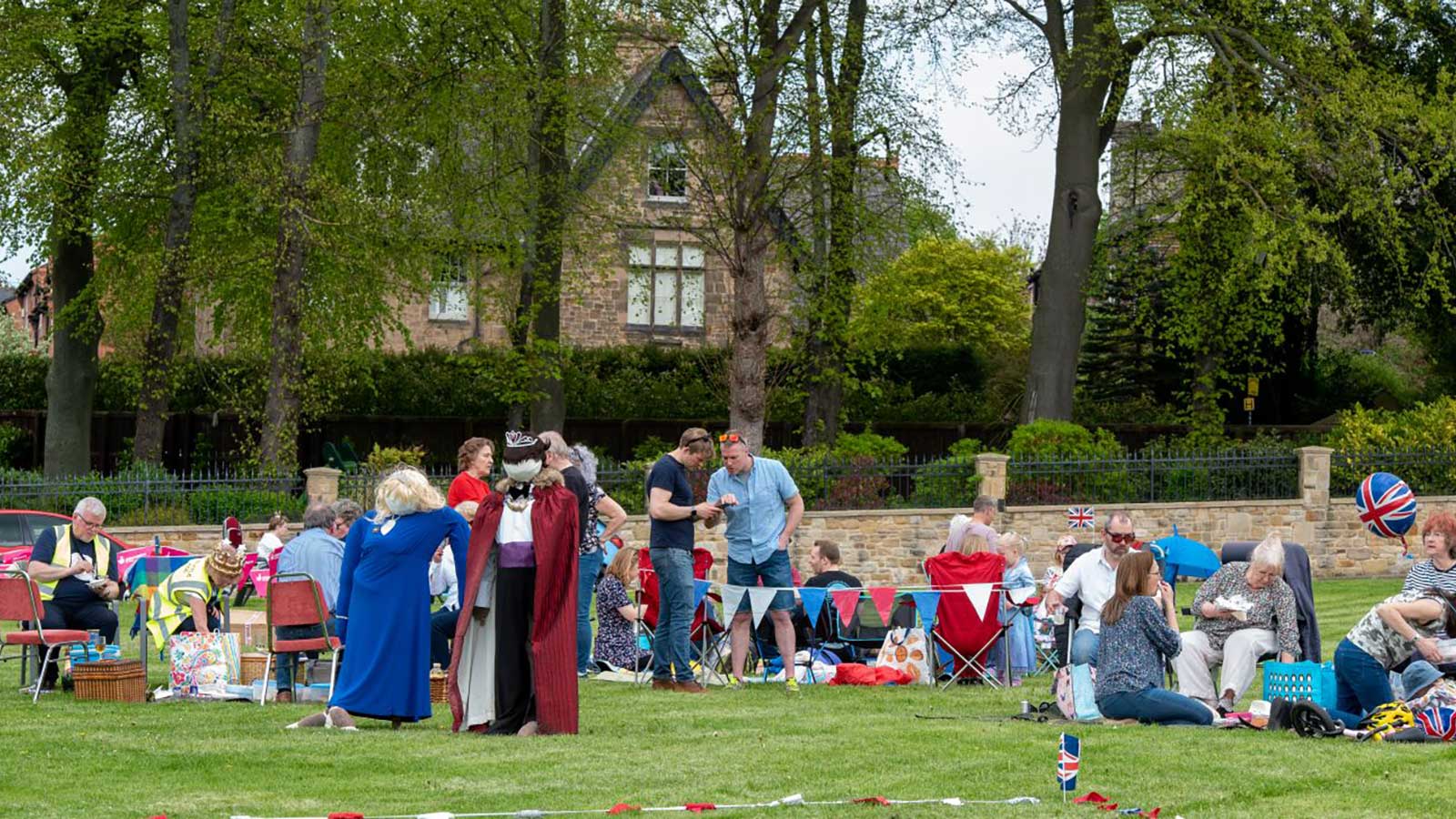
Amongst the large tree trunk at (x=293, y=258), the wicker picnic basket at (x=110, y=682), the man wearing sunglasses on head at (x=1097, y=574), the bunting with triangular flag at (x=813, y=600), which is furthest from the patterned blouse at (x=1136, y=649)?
the large tree trunk at (x=293, y=258)

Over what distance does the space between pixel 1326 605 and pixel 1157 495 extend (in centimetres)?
576

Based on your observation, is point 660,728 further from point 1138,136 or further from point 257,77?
point 1138,136

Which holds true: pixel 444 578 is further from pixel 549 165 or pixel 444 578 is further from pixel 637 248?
pixel 637 248

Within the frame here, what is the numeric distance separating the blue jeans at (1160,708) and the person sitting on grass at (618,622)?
4.81 m

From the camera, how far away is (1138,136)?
35719 mm

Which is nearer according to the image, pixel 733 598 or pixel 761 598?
pixel 761 598

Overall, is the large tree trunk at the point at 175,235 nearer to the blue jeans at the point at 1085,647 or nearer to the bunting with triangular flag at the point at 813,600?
the bunting with triangular flag at the point at 813,600

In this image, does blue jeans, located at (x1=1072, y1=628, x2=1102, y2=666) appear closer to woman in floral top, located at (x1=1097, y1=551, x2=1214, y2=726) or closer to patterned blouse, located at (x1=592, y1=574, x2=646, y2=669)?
woman in floral top, located at (x1=1097, y1=551, x2=1214, y2=726)

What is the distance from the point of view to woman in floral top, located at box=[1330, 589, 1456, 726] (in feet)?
36.7

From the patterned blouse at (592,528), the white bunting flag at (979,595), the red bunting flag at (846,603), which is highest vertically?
the patterned blouse at (592,528)

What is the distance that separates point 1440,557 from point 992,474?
56.3 feet

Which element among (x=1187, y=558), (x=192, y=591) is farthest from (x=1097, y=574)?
(x=192, y=591)

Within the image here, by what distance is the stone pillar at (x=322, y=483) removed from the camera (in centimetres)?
2588

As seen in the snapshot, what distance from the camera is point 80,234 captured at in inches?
1275
